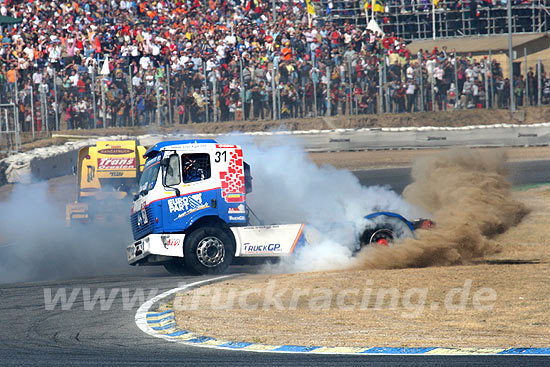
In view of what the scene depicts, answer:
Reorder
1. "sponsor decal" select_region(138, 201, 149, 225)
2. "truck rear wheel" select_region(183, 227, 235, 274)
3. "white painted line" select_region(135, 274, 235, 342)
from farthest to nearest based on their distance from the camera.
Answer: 1. "sponsor decal" select_region(138, 201, 149, 225)
2. "truck rear wheel" select_region(183, 227, 235, 274)
3. "white painted line" select_region(135, 274, 235, 342)

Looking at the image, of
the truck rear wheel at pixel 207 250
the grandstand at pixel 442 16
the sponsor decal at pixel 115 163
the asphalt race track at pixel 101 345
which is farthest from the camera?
the grandstand at pixel 442 16

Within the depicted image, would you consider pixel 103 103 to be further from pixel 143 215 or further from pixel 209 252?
pixel 209 252

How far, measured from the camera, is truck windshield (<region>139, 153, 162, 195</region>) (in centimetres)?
1441

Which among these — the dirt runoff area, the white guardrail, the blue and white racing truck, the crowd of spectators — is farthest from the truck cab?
the crowd of spectators

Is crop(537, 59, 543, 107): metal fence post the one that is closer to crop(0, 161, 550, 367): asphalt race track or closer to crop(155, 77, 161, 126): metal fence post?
crop(155, 77, 161, 126): metal fence post

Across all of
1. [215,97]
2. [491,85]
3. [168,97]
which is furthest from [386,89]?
[168,97]

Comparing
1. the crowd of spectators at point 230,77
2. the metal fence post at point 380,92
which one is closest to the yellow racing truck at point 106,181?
the crowd of spectators at point 230,77

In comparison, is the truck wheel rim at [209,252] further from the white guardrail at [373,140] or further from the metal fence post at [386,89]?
the metal fence post at [386,89]

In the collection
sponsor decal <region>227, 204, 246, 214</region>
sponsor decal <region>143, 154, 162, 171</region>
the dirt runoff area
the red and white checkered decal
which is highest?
sponsor decal <region>143, 154, 162, 171</region>

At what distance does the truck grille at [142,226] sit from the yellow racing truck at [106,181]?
10.9 feet

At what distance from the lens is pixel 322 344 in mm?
8117

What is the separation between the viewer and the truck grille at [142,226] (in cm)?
1438

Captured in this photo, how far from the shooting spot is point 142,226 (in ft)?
48.5

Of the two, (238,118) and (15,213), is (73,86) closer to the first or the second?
(238,118)
